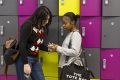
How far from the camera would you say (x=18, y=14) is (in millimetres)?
3980

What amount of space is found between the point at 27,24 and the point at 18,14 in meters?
0.81

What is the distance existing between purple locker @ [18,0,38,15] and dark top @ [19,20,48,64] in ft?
1.80

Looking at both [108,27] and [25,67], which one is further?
[108,27]

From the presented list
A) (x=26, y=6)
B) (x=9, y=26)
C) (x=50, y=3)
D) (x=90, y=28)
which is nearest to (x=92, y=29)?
(x=90, y=28)

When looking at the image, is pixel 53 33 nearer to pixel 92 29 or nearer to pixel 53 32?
pixel 53 32

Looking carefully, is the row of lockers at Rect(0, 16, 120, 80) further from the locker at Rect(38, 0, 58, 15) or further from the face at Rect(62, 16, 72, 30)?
the face at Rect(62, 16, 72, 30)

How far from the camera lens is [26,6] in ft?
13.0

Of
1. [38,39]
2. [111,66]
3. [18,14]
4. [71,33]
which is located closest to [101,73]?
[111,66]

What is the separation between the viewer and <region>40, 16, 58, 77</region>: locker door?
13.0ft

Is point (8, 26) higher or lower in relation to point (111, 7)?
lower

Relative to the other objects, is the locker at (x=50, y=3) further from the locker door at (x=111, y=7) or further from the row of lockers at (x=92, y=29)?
the locker door at (x=111, y=7)

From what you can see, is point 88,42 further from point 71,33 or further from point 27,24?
point 27,24

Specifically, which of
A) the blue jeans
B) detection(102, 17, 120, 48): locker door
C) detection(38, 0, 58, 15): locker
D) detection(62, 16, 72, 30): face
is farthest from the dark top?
detection(102, 17, 120, 48): locker door

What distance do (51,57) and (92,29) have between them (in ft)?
2.05
